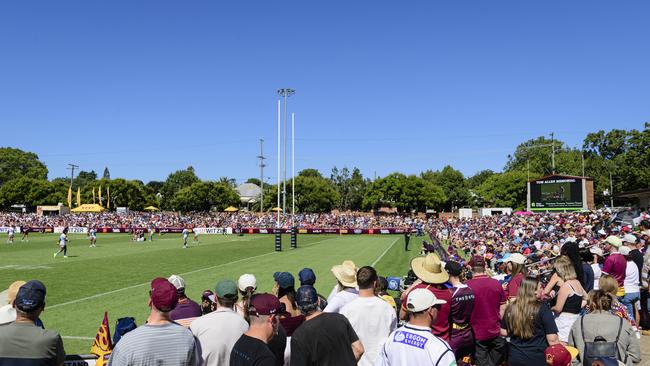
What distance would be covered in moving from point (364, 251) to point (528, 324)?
29.4m

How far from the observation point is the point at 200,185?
372 ft

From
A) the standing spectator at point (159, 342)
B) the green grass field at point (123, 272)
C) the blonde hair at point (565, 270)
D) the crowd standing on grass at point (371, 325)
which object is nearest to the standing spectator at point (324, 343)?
the crowd standing on grass at point (371, 325)

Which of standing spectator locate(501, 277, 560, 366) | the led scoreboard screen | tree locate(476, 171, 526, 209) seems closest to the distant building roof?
tree locate(476, 171, 526, 209)

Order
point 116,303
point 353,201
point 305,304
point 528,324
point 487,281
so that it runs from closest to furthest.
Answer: point 305,304
point 528,324
point 487,281
point 116,303
point 353,201

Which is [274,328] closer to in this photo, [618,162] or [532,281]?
[532,281]

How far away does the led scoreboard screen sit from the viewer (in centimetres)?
4775

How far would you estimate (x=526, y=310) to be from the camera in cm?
562

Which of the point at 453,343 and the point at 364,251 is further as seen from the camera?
the point at 364,251

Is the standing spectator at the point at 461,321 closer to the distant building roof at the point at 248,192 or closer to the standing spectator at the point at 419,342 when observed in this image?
the standing spectator at the point at 419,342

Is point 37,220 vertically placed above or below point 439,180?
below

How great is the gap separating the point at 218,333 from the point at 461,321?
2.90 m

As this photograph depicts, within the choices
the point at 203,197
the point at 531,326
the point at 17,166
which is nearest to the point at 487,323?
the point at 531,326

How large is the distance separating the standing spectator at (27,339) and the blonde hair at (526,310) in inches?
186

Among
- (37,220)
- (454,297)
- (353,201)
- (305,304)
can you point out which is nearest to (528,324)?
(454,297)
